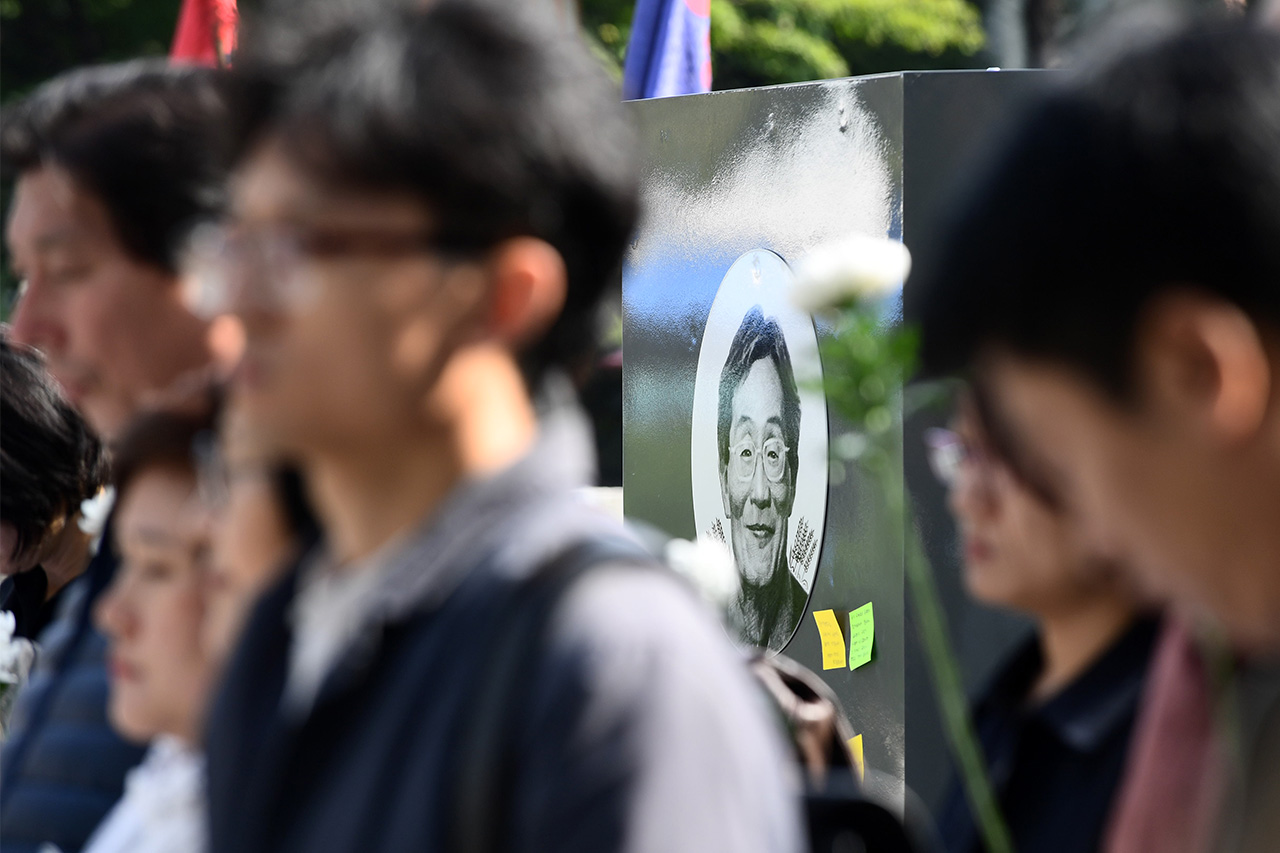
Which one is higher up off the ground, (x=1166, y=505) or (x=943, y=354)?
(x=943, y=354)

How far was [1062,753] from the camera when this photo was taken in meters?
1.81

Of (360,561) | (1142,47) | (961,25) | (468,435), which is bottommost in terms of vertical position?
(360,561)

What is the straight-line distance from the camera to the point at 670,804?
1219mm

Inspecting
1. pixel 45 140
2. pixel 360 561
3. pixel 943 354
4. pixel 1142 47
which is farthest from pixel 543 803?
pixel 45 140

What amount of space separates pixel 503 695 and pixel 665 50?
445cm

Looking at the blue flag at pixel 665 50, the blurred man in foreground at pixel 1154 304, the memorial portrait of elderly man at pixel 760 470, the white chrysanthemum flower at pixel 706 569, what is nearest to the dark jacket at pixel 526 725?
the blurred man in foreground at pixel 1154 304

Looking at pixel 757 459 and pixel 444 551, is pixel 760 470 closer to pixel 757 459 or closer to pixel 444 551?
pixel 757 459

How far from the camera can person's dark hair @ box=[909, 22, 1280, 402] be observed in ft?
3.84

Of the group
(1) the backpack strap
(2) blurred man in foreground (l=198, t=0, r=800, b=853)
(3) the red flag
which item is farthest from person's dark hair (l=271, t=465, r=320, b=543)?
(3) the red flag

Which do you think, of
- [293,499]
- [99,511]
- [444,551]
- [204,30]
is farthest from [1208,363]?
[204,30]

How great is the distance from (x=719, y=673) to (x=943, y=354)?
12.9 inches

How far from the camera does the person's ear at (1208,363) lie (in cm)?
115

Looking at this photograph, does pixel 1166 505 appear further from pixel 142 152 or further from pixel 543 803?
pixel 142 152

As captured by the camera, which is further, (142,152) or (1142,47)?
(142,152)
